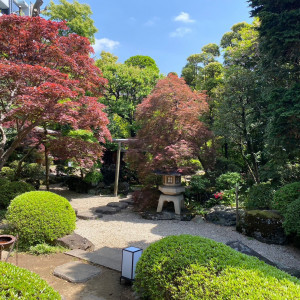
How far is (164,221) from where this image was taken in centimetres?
714

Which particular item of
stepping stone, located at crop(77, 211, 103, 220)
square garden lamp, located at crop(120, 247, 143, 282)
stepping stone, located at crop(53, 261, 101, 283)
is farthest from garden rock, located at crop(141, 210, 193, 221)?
square garden lamp, located at crop(120, 247, 143, 282)

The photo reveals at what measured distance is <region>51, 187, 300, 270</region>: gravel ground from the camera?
502 cm

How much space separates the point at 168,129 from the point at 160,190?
195 centimetres

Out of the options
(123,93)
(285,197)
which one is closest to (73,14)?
(123,93)

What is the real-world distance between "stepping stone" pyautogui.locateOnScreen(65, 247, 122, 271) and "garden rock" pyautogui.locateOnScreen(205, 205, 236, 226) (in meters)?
3.26

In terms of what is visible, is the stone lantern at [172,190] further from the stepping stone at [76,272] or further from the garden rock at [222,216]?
the stepping stone at [76,272]

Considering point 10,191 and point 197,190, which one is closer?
point 10,191

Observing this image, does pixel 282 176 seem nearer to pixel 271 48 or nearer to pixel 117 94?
pixel 271 48

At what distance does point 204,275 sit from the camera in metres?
2.21

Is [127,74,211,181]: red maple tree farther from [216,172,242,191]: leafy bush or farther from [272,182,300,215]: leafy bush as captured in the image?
[272,182,300,215]: leafy bush

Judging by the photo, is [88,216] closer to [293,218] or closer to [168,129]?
[168,129]

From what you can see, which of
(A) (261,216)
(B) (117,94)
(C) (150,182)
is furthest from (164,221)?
(B) (117,94)

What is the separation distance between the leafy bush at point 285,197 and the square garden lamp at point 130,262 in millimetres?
3816

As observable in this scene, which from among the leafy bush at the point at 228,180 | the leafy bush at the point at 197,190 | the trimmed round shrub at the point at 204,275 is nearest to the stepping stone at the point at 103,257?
the trimmed round shrub at the point at 204,275
